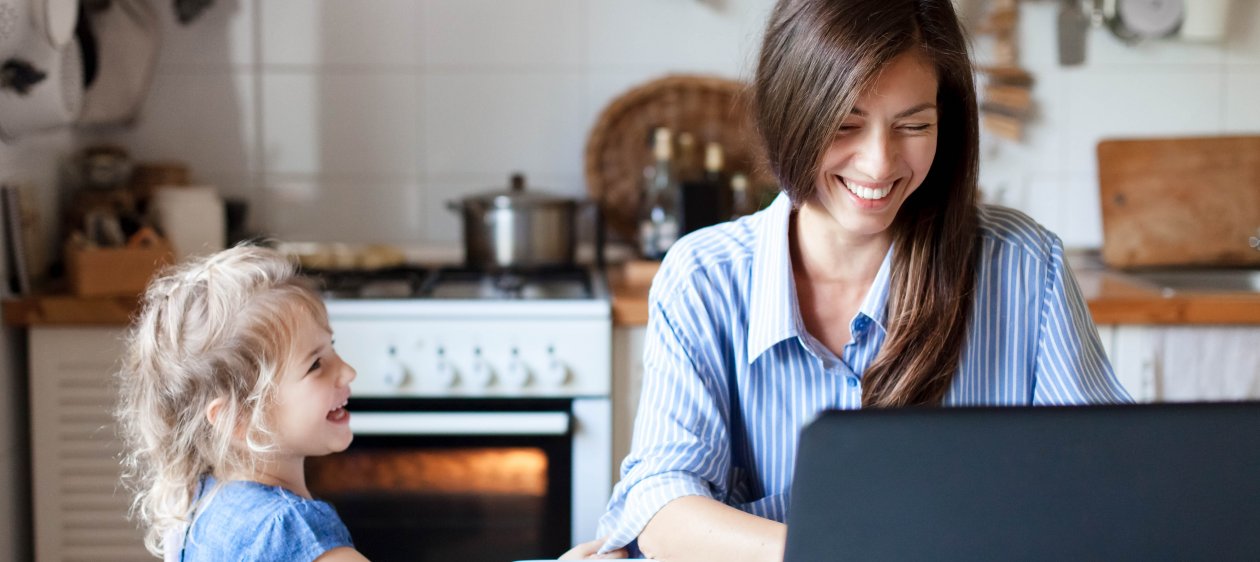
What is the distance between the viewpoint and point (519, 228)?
2.35m

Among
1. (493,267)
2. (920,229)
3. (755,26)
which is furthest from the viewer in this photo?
(755,26)

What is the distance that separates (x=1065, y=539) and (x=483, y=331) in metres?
1.52

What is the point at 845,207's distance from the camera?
1173 millimetres

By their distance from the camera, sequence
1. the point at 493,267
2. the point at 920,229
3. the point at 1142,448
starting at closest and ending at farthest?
the point at 1142,448 < the point at 920,229 < the point at 493,267

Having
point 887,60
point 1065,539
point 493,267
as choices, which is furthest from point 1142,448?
point 493,267

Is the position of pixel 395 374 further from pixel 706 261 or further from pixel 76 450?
pixel 706 261

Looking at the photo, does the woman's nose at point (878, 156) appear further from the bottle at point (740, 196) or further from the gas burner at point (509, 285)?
the bottle at point (740, 196)

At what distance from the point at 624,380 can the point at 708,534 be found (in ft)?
3.73

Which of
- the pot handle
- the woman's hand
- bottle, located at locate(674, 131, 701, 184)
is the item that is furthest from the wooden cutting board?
the woman's hand

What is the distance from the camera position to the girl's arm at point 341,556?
1.07 m

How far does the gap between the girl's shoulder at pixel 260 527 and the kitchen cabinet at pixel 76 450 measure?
111 cm

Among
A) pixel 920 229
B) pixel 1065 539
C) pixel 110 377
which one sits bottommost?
pixel 110 377

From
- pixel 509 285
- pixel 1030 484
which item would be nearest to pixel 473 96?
pixel 509 285

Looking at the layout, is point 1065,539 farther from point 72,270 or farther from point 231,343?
point 72,270
